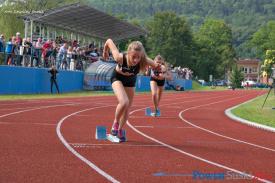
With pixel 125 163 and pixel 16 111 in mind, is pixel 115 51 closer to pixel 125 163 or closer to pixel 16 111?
pixel 125 163

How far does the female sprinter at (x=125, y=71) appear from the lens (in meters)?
10.3

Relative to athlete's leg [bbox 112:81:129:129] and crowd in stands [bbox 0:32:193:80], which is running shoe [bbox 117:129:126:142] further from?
crowd in stands [bbox 0:32:193:80]

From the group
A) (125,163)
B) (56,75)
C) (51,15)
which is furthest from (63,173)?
(51,15)

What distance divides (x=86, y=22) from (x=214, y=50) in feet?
289

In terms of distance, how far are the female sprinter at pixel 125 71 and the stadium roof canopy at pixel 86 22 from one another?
24.1 m

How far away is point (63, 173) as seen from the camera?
740 centimetres

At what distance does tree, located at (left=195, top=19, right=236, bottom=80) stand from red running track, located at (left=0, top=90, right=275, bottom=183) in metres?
105

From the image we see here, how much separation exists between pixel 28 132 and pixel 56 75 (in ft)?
70.6

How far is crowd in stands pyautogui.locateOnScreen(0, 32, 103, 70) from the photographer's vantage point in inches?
1123

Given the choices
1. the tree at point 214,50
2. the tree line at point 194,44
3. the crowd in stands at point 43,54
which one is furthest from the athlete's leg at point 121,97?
the tree at point 214,50

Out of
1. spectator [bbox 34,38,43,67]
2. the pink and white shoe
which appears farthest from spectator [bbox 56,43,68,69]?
the pink and white shoe

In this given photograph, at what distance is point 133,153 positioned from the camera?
9.66 meters

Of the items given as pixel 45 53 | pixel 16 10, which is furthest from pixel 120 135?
pixel 16 10

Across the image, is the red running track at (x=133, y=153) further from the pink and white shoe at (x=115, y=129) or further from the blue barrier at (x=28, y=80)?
the blue barrier at (x=28, y=80)
